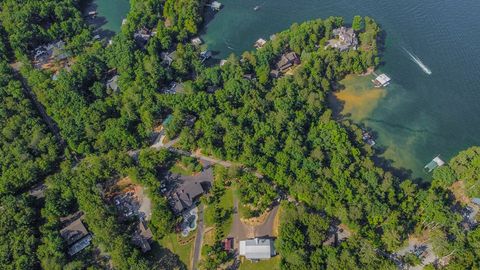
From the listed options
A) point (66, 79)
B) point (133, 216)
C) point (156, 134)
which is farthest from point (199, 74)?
point (133, 216)

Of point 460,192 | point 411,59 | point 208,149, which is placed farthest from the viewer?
point 411,59

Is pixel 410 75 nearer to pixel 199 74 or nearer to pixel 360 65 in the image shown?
pixel 360 65

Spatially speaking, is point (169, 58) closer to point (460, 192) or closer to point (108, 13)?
point (108, 13)

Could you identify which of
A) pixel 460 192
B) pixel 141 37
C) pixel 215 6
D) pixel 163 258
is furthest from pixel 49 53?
pixel 460 192

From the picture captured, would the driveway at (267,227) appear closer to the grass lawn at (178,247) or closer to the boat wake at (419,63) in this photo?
the grass lawn at (178,247)

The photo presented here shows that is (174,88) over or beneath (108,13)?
beneath

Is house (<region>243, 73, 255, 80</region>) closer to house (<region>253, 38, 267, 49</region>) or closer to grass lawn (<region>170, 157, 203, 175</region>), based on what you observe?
house (<region>253, 38, 267, 49</region>)
